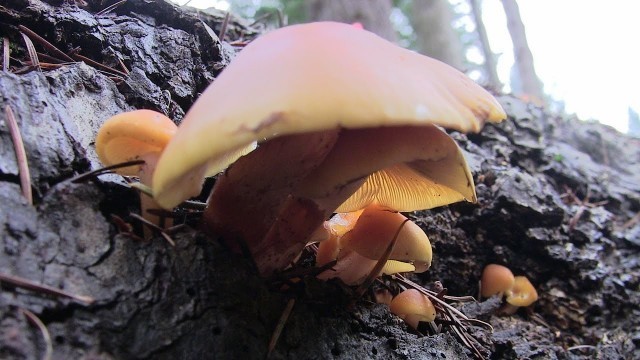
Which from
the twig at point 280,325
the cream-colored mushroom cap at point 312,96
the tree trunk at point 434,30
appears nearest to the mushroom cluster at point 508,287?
the twig at point 280,325

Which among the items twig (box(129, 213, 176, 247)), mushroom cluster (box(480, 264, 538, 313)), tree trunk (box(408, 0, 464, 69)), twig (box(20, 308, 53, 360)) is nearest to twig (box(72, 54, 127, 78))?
twig (box(129, 213, 176, 247))

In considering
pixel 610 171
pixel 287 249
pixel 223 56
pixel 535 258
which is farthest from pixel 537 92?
pixel 287 249

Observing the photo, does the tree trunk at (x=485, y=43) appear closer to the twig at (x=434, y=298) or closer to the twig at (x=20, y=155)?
the twig at (x=434, y=298)

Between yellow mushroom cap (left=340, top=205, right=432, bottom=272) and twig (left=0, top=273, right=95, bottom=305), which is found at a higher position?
twig (left=0, top=273, right=95, bottom=305)

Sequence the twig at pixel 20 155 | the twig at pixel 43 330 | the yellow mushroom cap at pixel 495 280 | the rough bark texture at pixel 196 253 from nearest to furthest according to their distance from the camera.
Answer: the twig at pixel 43 330, the rough bark texture at pixel 196 253, the twig at pixel 20 155, the yellow mushroom cap at pixel 495 280

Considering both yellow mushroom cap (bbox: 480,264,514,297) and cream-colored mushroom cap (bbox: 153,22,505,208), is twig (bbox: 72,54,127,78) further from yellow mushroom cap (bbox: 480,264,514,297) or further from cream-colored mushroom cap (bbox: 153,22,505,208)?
yellow mushroom cap (bbox: 480,264,514,297)
